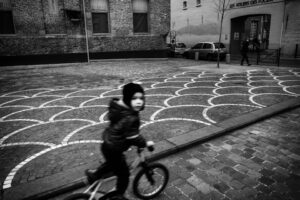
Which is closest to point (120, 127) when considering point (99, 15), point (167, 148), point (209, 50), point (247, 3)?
point (167, 148)

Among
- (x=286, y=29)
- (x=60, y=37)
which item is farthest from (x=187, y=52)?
(x=60, y=37)

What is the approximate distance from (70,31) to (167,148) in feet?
54.7

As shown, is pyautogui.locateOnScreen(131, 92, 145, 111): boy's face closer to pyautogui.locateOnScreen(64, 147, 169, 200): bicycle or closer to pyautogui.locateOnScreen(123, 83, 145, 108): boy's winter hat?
pyautogui.locateOnScreen(123, 83, 145, 108): boy's winter hat

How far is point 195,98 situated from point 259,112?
2284mm

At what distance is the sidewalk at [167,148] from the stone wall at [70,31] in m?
15.6

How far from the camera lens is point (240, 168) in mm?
3914

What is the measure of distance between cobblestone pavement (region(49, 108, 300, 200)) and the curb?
0.10 meters

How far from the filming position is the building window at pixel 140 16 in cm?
2091

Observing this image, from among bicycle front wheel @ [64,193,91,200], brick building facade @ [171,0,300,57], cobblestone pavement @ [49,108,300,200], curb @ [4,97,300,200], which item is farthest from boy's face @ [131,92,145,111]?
brick building facade @ [171,0,300,57]

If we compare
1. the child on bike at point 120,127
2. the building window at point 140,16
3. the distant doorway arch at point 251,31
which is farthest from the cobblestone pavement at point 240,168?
the distant doorway arch at point 251,31

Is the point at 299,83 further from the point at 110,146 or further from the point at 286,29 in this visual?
the point at 286,29

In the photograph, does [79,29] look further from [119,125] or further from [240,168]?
A: [119,125]

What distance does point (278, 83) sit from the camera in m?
10.5

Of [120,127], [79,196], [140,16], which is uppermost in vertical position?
[140,16]
